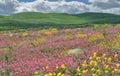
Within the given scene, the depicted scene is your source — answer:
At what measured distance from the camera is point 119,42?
2236 centimetres

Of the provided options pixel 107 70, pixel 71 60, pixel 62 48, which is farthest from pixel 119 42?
pixel 107 70

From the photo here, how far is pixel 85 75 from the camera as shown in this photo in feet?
40.6

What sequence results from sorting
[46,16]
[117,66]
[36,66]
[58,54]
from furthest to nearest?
[46,16] < [58,54] < [36,66] < [117,66]

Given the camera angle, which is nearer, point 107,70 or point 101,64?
point 107,70

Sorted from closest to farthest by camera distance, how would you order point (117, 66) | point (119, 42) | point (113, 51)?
point (117, 66) → point (113, 51) → point (119, 42)

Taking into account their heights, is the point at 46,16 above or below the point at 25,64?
below

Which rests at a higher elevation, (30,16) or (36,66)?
(36,66)

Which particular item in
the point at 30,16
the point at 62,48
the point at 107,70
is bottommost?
the point at 30,16

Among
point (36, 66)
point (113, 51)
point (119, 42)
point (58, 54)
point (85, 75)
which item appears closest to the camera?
point (85, 75)

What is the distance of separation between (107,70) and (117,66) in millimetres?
440

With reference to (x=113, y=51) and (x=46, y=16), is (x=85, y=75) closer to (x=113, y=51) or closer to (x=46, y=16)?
(x=113, y=51)

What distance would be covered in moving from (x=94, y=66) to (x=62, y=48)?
1001 cm

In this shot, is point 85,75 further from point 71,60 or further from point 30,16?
point 30,16

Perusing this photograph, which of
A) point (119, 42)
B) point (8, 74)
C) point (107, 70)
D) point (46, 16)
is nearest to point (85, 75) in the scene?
point (107, 70)
